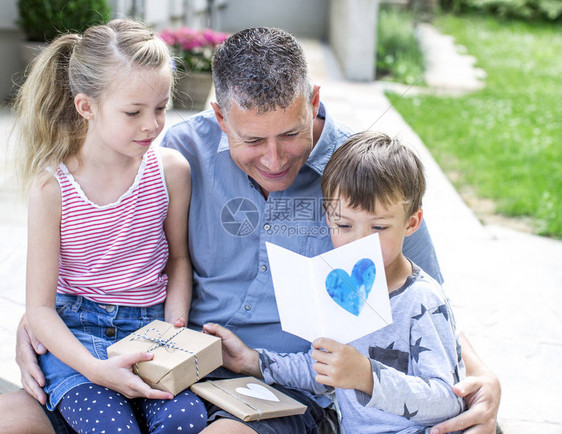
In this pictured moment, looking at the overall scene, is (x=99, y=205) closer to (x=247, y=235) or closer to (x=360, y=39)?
(x=247, y=235)

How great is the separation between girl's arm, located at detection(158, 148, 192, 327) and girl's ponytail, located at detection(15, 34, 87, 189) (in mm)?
283

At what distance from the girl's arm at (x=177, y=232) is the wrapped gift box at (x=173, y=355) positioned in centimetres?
25

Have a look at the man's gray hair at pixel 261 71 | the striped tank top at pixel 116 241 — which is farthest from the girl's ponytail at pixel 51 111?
the man's gray hair at pixel 261 71

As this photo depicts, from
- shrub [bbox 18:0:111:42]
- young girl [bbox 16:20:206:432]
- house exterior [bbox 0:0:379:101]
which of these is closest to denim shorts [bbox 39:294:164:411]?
young girl [bbox 16:20:206:432]

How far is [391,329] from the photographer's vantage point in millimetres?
1761

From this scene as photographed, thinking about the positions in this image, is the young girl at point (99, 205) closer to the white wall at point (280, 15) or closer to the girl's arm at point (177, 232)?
the girl's arm at point (177, 232)

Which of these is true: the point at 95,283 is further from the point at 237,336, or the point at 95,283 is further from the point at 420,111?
the point at 420,111

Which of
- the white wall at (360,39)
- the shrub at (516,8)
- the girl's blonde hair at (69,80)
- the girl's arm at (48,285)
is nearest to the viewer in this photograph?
the girl's arm at (48,285)

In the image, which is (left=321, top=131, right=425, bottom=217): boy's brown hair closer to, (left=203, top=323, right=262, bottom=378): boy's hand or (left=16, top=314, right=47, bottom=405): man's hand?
(left=203, top=323, right=262, bottom=378): boy's hand

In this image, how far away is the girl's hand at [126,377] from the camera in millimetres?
1739

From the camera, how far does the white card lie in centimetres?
163

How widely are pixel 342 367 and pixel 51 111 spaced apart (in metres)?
1.21

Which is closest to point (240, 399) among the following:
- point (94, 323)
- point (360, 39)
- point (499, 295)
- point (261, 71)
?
point (94, 323)

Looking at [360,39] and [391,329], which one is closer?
[391,329]
